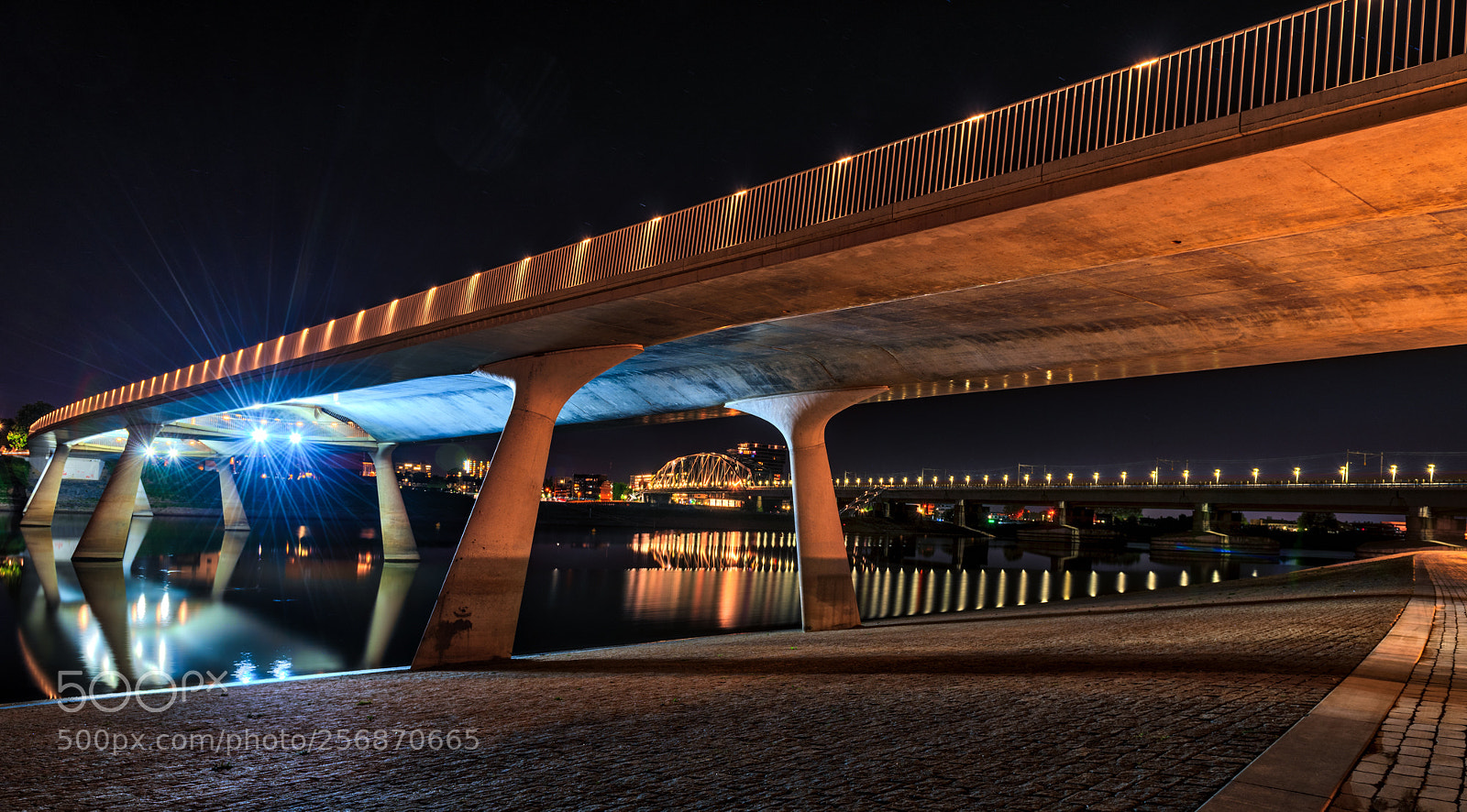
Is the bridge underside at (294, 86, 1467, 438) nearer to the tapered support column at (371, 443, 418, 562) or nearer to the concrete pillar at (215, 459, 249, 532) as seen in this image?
the tapered support column at (371, 443, 418, 562)

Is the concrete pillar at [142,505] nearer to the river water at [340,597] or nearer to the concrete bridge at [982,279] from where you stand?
the river water at [340,597]

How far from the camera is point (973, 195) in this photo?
13469mm

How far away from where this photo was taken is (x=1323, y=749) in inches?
259

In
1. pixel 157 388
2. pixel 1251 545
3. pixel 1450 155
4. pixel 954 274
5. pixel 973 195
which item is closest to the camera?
pixel 1450 155

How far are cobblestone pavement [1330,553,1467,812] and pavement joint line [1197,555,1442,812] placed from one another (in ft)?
0.28

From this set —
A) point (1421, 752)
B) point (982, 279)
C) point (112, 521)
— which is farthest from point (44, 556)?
point (1421, 752)

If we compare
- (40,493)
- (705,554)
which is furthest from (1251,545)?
(40,493)

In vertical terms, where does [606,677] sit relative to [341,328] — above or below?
below

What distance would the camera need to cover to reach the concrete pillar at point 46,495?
74.4 m

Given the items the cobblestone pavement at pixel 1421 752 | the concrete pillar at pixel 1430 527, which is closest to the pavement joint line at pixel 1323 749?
the cobblestone pavement at pixel 1421 752

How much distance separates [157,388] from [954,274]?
47712 mm

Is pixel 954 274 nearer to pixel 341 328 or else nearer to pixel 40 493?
pixel 341 328

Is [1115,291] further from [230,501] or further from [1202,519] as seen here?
[1202,519]

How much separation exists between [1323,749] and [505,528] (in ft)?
64.2
